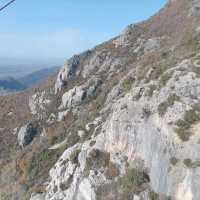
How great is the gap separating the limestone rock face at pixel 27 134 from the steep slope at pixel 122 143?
0.12 meters

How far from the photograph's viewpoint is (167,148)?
19.4m

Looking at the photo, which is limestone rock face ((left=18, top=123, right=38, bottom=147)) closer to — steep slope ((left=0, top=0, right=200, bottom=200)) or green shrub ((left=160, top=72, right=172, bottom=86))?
steep slope ((left=0, top=0, right=200, bottom=200))

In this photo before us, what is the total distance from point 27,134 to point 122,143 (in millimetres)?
22709

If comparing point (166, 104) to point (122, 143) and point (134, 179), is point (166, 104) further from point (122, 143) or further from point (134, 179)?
point (134, 179)

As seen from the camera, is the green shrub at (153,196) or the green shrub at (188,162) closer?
the green shrub at (188,162)

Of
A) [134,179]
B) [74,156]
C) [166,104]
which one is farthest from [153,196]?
[74,156]

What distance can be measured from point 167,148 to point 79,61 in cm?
3825

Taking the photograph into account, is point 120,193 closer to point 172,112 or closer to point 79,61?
point 172,112

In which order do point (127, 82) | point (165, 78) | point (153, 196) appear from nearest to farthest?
point (153, 196) → point (165, 78) → point (127, 82)

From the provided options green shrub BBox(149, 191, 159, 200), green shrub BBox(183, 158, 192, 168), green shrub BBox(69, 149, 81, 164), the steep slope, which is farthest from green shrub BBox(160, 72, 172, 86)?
green shrub BBox(69, 149, 81, 164)

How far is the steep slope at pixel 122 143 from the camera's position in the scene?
19.1 m

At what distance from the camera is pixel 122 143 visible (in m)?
23.2

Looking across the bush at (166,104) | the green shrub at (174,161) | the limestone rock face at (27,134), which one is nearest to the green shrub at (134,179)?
the green shrub at (174,161)

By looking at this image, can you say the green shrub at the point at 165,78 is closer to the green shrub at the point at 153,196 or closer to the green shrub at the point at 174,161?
the green shrub at the point at 174,161
